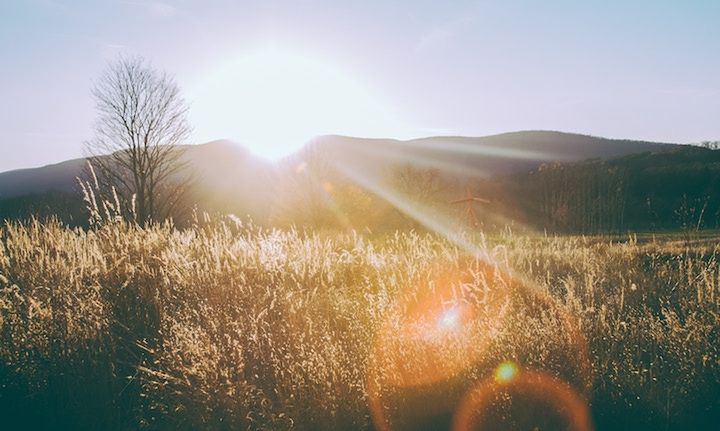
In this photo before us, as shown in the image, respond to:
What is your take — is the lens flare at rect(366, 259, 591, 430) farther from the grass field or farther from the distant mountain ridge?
the distant mountain ridge

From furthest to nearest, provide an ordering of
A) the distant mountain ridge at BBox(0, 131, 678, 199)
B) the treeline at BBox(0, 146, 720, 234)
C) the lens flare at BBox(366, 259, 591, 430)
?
the distant mountain ridge at BBox(0, 131, 678, 199), the treeline at BBox(0, 146, 720, 234), the lens flare at BBox(366, 259, 591, 430)

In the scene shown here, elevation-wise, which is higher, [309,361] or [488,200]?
[309,361]

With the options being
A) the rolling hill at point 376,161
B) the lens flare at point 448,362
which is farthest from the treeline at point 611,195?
the lens flare at point 448,362

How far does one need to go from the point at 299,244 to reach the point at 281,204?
2694cm

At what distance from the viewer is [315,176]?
3259 cm

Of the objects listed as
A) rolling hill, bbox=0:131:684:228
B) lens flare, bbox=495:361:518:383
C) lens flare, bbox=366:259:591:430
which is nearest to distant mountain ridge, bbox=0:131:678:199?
rolling hill, bbox=0:131:684:228

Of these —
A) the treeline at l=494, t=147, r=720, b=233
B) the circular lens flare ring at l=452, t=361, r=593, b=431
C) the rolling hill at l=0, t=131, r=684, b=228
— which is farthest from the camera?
the rolling hill at l=0, t=131, r=684, b=228

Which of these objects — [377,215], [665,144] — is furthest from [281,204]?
[665,144]

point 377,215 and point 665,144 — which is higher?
point 665,144

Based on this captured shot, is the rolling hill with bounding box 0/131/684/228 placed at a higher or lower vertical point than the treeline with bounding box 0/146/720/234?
higher

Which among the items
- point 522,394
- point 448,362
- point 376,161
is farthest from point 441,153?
point 522,394

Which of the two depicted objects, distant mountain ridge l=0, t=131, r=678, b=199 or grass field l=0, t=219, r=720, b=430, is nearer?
grass field l=0, t=219, r=720, b=430

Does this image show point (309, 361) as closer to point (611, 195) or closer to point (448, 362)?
point (448, 362)

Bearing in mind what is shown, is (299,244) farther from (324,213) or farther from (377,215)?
(377,215)
